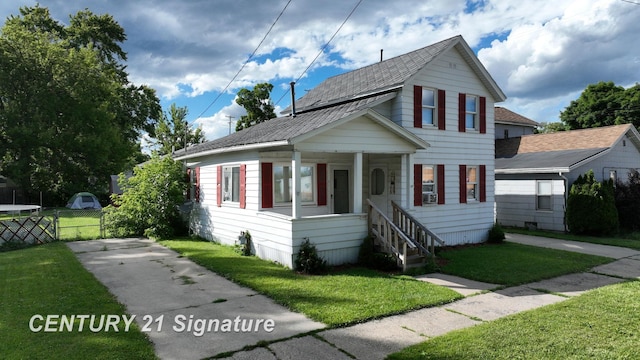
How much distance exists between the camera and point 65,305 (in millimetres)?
6273

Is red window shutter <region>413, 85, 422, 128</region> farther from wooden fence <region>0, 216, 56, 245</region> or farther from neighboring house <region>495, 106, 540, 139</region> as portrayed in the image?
neighboring house <region>495, 106, 540, 139</region>

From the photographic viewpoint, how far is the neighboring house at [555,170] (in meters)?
15.5

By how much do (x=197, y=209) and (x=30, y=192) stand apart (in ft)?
76.9

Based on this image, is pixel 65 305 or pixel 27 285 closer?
pixel 65 305

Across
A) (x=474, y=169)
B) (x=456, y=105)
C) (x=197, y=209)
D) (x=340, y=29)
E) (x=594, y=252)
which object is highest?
(x=340, y=29)

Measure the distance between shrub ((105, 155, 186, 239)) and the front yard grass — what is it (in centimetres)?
973

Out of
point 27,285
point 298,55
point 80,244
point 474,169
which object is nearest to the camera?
point 27,285

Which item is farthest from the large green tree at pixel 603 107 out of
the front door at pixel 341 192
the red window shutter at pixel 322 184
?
the red window shutter at pixel 322 184

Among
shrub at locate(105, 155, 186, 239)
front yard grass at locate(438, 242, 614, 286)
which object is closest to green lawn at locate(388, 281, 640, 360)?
front yard grass at locate(438, 242, 614, 286)

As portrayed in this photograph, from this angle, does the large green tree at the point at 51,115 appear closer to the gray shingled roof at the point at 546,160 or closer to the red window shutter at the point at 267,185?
the red window shutter at the point at 267,185

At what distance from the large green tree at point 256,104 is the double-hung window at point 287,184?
949 inches

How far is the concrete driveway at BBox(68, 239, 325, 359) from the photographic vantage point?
16.5 ft

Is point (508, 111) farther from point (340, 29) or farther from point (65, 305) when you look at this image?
point (65, 305)

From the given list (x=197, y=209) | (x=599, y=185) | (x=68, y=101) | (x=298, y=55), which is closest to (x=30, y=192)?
(x=68, y=101)
